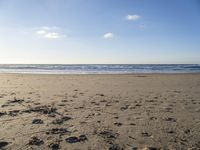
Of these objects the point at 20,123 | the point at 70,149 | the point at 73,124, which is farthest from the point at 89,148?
the point at 20,123

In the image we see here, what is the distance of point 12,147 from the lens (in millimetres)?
3326

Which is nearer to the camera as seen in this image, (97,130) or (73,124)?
(97,130)

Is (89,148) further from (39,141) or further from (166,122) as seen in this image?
(166,122)

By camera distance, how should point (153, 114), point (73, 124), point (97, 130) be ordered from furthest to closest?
point (153, 114)
point (73, 124)
point (97, 130)

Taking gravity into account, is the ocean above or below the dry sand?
above

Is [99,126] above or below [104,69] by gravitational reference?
below

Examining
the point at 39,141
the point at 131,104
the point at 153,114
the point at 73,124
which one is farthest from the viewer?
the point at 131,104

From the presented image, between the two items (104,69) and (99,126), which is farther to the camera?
(104,69)

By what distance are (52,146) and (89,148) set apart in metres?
0.62

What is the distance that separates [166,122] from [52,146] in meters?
2.76

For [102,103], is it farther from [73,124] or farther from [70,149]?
[70,149]

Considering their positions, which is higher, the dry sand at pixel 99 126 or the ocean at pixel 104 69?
the ocean at pixel 104 69

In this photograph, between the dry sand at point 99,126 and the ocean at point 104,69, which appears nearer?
the dry sand at point 99,126

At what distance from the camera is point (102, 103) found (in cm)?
684
